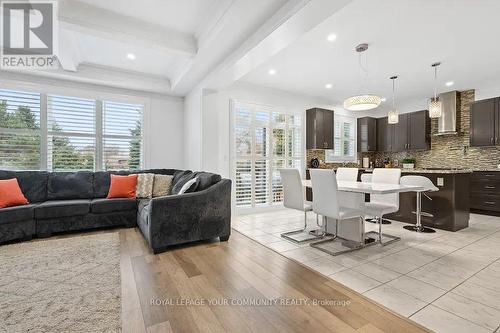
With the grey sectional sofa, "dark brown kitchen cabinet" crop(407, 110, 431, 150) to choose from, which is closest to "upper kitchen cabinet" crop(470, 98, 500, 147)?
"dark brown kitchen cabinet" crop(407, 110, 431, 150)

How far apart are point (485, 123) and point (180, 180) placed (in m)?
6.34

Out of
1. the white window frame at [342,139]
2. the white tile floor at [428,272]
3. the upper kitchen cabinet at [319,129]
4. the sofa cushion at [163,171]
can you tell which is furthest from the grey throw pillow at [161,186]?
the white window frame at [342,139]

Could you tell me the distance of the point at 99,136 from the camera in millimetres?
4531

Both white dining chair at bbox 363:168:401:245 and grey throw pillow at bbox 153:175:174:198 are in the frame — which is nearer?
white dining chair at bbox 363:168:401:245

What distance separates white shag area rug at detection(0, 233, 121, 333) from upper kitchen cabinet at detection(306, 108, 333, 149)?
4.49 metres

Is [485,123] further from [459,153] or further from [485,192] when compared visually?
[485,192]

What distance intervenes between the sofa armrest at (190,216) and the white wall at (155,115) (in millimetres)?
2369

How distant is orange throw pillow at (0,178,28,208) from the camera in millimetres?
3193

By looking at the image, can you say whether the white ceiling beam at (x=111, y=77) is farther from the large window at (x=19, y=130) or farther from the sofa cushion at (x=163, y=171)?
the sofa cushion at (x=163, y=171)

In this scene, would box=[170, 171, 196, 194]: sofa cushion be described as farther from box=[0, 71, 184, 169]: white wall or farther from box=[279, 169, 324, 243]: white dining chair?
box=[279, 169, 324, 243]: white dining chair

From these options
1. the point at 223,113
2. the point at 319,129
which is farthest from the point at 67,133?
the point at 319,129

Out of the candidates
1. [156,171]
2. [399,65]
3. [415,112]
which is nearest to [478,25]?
[399,65]

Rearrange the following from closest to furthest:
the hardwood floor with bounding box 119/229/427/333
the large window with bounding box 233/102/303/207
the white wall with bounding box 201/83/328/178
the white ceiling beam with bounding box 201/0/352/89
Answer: the hardwood floor with bounding box 119/229/427/333, the white ceiling beam with bounding box 201/0/352/89, the white wall with bounding box 201/83/328/178, the large window with bounding box 233/102/303/207

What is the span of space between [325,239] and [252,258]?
3.84ft
